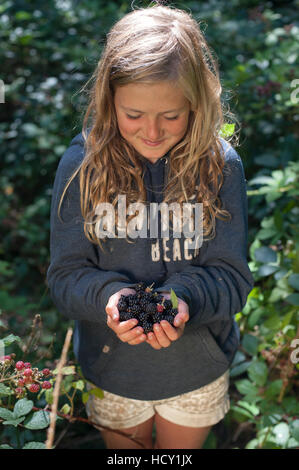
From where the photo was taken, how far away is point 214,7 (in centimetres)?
387

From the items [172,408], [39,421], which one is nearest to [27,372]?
[39,421]

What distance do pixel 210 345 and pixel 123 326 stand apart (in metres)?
0.45

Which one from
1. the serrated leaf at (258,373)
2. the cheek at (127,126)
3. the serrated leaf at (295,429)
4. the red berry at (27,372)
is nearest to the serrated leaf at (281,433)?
the serrated leaf at (295,429)

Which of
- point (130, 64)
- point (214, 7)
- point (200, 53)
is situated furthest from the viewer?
point (214, 7)

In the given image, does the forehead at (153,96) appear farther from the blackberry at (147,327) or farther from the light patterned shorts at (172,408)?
the light patterned shorts at (172,408)

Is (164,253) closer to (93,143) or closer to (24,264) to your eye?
(93,143)

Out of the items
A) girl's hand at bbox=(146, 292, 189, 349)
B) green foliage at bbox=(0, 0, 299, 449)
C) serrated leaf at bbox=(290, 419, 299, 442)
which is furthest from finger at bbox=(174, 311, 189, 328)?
green foliage at bbox=(0, 0, 299, 449)

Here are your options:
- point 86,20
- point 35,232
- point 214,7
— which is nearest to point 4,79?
point 86,20

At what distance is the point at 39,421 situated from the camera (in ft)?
4.75

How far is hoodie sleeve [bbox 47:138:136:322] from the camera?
5.16ft

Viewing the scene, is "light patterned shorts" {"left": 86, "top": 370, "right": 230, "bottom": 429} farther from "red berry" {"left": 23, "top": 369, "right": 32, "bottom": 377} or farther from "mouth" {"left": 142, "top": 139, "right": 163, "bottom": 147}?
"mouth" {"left": 142, "top": 139, "right": 163, "bottom": 147}

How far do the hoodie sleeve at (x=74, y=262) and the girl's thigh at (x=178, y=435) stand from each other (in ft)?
1.65

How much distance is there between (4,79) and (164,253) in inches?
91.7

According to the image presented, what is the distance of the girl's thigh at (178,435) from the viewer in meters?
1.77
